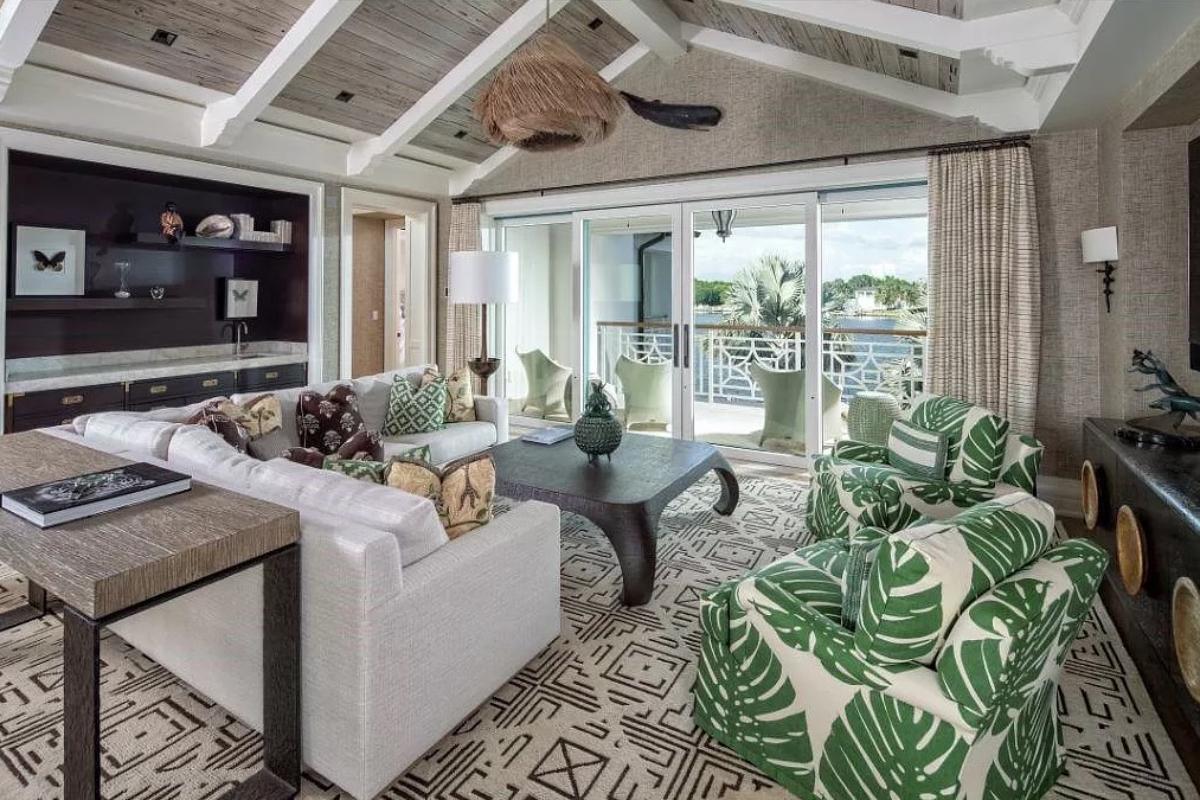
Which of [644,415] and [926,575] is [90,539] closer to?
[926,575]

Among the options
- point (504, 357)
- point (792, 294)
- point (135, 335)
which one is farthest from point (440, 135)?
point (792, 294)

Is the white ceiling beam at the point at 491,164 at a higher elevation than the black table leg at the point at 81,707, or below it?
higher

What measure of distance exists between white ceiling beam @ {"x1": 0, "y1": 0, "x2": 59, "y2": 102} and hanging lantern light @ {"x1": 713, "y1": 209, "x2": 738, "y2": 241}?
13.7ft

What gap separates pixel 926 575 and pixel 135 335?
5.81 m

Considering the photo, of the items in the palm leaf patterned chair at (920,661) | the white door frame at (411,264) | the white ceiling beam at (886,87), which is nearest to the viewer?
the palm leaf patterned chair at (920,661)

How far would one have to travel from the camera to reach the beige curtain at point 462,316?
639 centimetres

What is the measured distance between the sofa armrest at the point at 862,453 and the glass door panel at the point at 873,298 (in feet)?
5.46

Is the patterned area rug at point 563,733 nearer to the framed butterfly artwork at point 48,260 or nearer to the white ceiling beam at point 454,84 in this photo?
the framed butterfly artwork at point 48,260

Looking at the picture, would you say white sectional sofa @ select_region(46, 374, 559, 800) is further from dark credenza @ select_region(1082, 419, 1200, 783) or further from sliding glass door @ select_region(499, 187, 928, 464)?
sliding glass door @ select_region(499, 187, 928, 464)

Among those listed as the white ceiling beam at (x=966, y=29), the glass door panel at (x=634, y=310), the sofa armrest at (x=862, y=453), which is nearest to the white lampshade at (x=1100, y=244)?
the white ceiling beam at (x=966, y=29)

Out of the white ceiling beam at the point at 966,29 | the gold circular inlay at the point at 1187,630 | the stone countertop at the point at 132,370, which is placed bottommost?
the gold circular inlay at the point at 1187,630

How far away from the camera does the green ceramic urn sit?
11.2 ft

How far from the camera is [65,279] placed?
180 inches

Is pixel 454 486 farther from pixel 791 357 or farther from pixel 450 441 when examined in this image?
pixel 791 357
